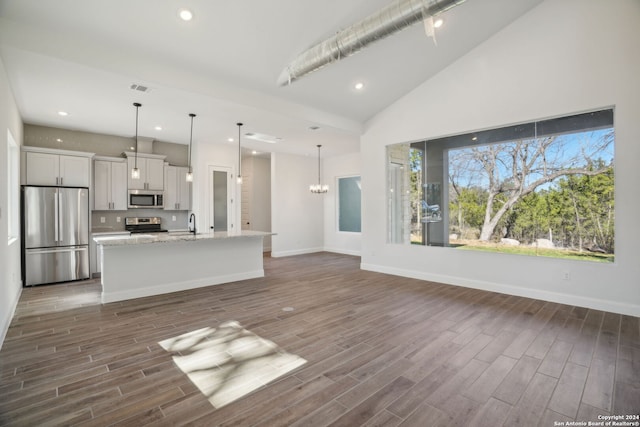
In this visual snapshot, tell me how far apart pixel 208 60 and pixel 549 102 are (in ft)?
15.8

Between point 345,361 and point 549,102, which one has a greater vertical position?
point 549,102

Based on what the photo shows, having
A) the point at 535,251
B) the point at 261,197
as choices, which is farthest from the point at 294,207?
the point at 535,251

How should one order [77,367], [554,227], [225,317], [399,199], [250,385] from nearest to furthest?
[250,385]
[77,367]
[225,317]
[554,227]
[399,199]

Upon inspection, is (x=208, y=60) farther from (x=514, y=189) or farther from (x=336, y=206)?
(x=336, y=206)

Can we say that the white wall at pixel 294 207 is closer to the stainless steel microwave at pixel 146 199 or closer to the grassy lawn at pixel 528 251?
the stainless steel microwave at pixel 146 199

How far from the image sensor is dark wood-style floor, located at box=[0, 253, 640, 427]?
204cm

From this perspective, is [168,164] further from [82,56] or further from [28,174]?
[82,56]

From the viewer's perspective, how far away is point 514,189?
194 inches

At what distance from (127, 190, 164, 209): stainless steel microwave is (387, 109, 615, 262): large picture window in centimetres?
531

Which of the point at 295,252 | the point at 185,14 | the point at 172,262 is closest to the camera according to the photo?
the point at 185,14

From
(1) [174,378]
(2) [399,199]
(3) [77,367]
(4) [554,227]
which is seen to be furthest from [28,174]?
(4) [554,227]

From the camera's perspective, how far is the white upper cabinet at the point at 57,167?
552 cm

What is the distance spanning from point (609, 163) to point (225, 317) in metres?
5.41

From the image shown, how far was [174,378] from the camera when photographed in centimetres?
245
